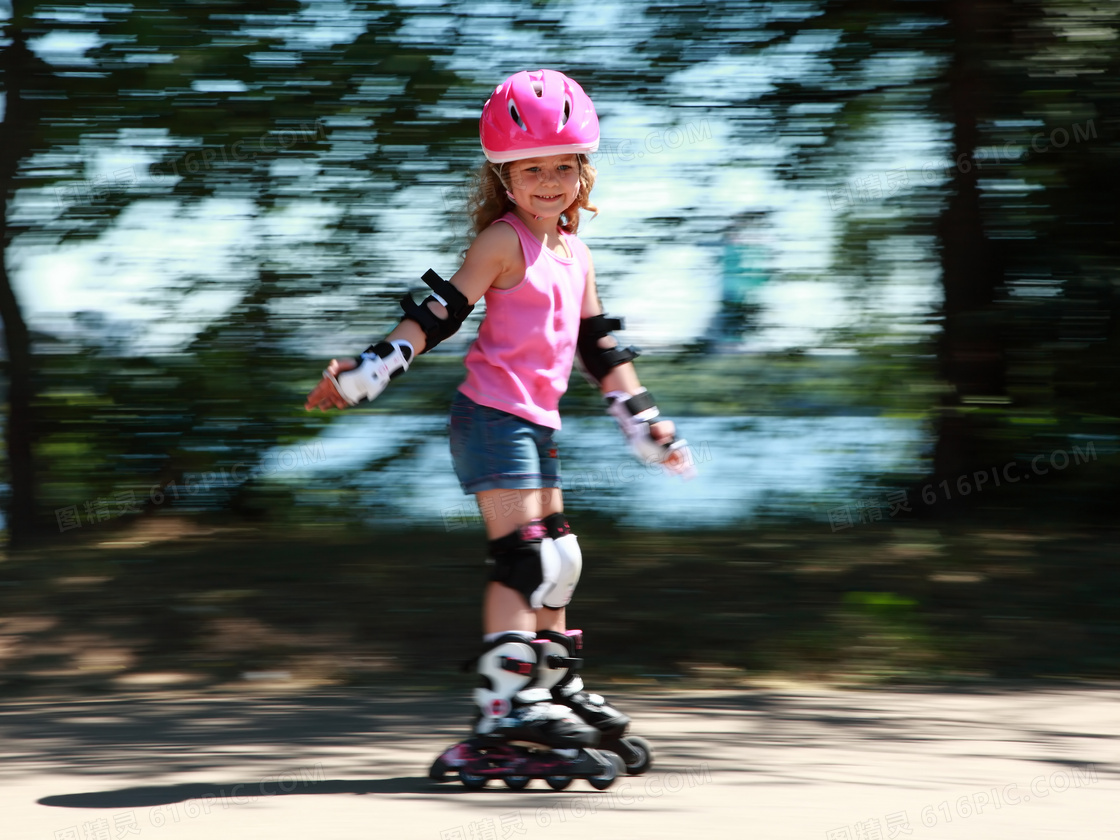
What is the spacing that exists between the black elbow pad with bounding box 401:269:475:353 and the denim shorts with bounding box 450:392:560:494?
18 centimetres

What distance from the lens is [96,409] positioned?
17.1ft

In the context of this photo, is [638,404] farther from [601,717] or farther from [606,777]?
[606,777]

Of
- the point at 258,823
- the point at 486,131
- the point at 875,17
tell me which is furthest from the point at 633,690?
the point at 875,17

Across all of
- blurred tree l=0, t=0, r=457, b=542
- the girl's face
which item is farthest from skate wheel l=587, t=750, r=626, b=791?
blurred tree l=0, t=0, r=457, b=542

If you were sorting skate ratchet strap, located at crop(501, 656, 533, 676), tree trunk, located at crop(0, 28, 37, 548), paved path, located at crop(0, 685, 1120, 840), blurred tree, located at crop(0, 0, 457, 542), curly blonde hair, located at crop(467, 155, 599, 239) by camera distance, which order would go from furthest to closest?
tree trunk, located at crop(0, 28, 37, 548)
blurred tree, located at crop(0, 0, 457, 542)
curly blonde hair, located at crop(467, 155, 599, 239)
skate ratchet strap, located at crop(501, 656, 533, 676)
paved path, located at crop(0, 685, 1120, 840)

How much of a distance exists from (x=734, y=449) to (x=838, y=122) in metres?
1.58

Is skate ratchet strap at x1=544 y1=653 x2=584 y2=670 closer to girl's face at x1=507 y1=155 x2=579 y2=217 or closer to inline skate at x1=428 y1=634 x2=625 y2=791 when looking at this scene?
inline skate at x1=428 y1=634 x2=625 y2=791

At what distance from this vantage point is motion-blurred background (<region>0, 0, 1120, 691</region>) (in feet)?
16.4

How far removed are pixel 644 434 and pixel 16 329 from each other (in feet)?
11.5

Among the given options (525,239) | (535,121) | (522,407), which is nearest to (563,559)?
(522,407)

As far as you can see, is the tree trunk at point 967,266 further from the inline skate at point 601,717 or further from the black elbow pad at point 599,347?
the inline skate at point 601,717

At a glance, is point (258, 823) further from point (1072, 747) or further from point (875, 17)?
point (875, 17)

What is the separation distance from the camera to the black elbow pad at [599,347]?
330cm

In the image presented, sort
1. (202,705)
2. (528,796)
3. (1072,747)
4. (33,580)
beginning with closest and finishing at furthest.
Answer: (528,796), (1072,747), (202,705), (33,580)
